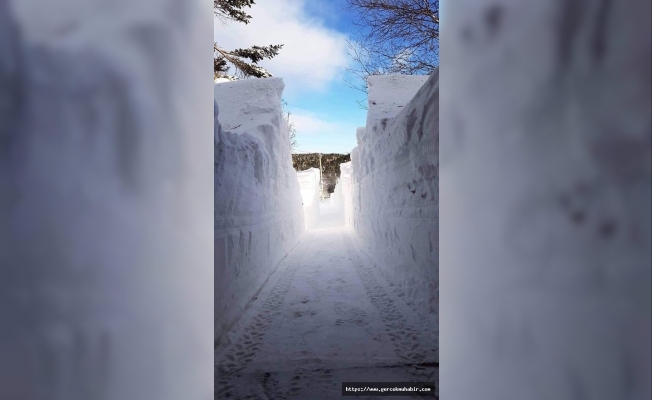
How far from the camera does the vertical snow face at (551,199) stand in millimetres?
472

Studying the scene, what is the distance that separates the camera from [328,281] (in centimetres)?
337

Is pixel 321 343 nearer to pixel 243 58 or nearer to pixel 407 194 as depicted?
pixel 407 194

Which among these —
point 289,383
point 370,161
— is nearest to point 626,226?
point 289,383

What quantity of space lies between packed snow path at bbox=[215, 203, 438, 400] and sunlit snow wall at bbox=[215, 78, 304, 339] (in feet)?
0.84

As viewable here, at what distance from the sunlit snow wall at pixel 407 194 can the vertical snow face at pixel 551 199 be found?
123cm

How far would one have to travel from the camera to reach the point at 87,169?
0.67 meters

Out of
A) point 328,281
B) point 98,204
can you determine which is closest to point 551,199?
point 98,204

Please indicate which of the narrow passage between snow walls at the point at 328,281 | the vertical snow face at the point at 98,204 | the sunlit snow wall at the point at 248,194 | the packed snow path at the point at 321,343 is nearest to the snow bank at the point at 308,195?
the sunlit snow wall at the point at 248,194

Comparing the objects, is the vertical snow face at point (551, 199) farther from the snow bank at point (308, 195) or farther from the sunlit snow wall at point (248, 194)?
the snow bank at point (308, 195)

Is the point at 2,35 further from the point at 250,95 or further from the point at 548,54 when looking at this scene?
the point at 250,95

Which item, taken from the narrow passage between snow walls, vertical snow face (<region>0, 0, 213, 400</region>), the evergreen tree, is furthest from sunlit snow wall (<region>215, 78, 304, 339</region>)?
the evergreen tree

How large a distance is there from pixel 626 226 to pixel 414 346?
160 cm

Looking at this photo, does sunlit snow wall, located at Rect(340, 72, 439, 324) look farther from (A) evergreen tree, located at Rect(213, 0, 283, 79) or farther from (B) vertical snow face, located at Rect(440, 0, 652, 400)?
(A) evergreen tree, located at Rect(213, 0, 283, 79)

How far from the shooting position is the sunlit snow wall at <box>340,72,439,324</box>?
2.12 m
